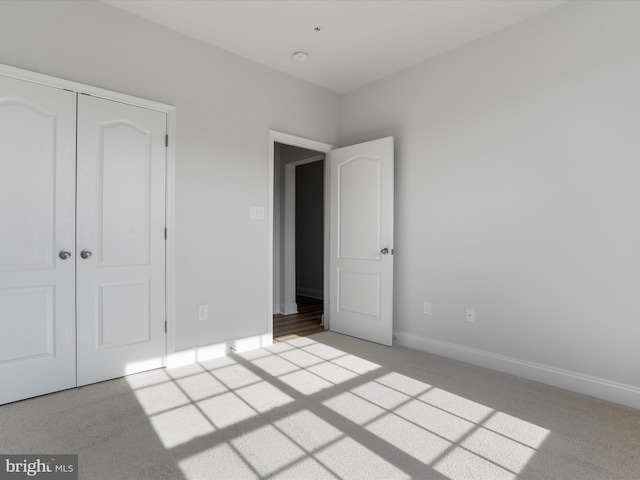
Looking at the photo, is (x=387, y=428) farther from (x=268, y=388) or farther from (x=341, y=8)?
(x=341, y=8)

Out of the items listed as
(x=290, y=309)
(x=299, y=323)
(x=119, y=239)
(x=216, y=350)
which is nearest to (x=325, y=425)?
(x=216, y=350)

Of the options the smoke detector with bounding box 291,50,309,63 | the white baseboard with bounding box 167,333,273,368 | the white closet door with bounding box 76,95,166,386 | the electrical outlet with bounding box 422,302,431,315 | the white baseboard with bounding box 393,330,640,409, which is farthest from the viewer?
the electrical outlet with bounding box 422,302,431,315

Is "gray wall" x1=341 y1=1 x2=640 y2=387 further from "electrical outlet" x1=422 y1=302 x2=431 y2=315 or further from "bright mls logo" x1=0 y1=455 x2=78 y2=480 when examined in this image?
"bright mls logo" x1=0 y1=455 x2=78 y2=480

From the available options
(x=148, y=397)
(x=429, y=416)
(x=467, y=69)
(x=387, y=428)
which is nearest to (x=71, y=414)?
(x=148, y=397)

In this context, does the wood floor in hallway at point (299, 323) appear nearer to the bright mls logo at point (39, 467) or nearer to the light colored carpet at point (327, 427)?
the light colored carpet at point (327, 427)

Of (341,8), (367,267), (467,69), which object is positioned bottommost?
(367,267)

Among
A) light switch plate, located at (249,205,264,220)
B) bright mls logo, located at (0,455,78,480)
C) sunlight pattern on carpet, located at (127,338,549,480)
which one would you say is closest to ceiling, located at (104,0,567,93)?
light switch plate, located at (249,205,264,220)

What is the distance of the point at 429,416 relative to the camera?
2146 millimetres

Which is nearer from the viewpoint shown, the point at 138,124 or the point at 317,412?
the point at 317,412

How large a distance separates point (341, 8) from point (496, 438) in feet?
9.68

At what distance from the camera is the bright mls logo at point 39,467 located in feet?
5.30

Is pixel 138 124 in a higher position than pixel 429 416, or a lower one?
higher

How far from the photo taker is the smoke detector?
3.29 metres

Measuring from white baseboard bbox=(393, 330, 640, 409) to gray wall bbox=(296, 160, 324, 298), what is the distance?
3271 millimetres
